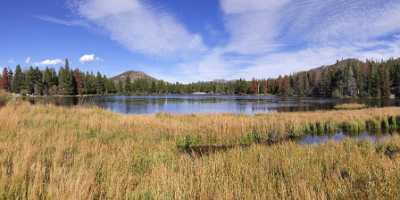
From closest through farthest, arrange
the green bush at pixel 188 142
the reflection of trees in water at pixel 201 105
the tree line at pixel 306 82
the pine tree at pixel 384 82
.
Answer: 1. the green bush at pixel 188 142
2. the reflection of trees in water at pixel 201 105
3. the pine tree at pixel 384 82
4. the tree line at pixel 306 82

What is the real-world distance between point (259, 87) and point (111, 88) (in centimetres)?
8714

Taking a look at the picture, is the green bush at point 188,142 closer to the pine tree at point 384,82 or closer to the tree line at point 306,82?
the tree line at point 306,82

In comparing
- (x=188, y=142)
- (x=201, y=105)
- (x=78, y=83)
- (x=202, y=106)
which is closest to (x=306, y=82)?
(x=201, y=105)

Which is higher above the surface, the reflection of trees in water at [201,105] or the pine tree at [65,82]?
the pine tree at [65,82]

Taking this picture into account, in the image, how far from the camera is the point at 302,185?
474 cm

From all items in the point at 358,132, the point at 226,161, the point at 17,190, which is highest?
the point at 17,190

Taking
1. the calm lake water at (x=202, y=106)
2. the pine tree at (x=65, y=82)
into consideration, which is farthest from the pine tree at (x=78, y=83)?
the calm lake water at (x=202, y=106)

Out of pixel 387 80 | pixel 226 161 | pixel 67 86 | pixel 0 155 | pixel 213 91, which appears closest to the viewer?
pixel 0 155

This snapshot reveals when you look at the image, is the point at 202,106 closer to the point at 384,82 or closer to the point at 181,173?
the point at 181,173

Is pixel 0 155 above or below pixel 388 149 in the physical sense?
above

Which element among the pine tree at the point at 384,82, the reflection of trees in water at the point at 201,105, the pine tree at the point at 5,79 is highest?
the pine tree at the point at 5,79

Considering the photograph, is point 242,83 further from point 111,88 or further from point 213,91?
point 111,88

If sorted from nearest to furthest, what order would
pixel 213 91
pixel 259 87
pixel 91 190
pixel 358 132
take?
1. pixel 91 190
2. pixel 358 132
3. pixel 259 87
4. pixel 213 91

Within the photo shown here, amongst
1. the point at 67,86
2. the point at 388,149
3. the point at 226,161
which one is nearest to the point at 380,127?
the point at 388,149
